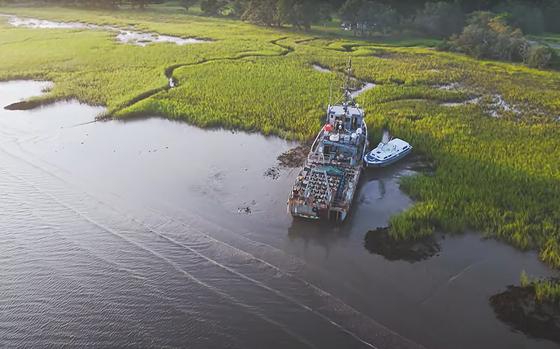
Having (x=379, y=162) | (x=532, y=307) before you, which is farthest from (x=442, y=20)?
(x=532, y=307)

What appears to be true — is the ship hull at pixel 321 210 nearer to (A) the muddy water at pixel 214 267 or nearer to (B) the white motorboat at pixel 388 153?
(A) the muddy water at pixel 214 267

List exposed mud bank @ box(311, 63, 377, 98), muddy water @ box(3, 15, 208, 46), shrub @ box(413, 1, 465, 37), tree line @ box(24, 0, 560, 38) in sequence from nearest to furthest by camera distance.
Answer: exposed mud bank @ box(311, 63, 377, 98) → muddy water @ box(3, 15, 208, 46) → tree line @ box(24, 0, 560, 38) → shrub @ box(413, 1, 465, 37)

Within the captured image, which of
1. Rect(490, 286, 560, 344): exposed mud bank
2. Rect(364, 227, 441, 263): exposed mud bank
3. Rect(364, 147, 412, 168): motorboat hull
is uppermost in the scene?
Rect(364, 147, 412, 168): motorboat hull

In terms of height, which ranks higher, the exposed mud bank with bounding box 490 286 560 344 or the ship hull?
the ship hull

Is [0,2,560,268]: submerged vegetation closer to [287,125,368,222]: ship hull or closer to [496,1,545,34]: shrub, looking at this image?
[287,125,368,222]: ship hull

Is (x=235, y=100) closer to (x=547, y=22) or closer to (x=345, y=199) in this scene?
(x=345, y=199)

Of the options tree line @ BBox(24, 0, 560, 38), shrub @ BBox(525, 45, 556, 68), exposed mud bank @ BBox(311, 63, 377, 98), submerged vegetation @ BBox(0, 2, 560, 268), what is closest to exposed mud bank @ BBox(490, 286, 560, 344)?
submerged vegetation @ BBox(0, 2, 560, 268)

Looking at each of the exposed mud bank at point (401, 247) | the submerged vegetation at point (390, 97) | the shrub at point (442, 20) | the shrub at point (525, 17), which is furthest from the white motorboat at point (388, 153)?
the shrub at point (525, 17)

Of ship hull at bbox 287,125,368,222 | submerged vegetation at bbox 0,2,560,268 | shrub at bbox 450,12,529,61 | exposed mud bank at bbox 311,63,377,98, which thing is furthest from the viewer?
shrub at bbox 450,12,529,61
